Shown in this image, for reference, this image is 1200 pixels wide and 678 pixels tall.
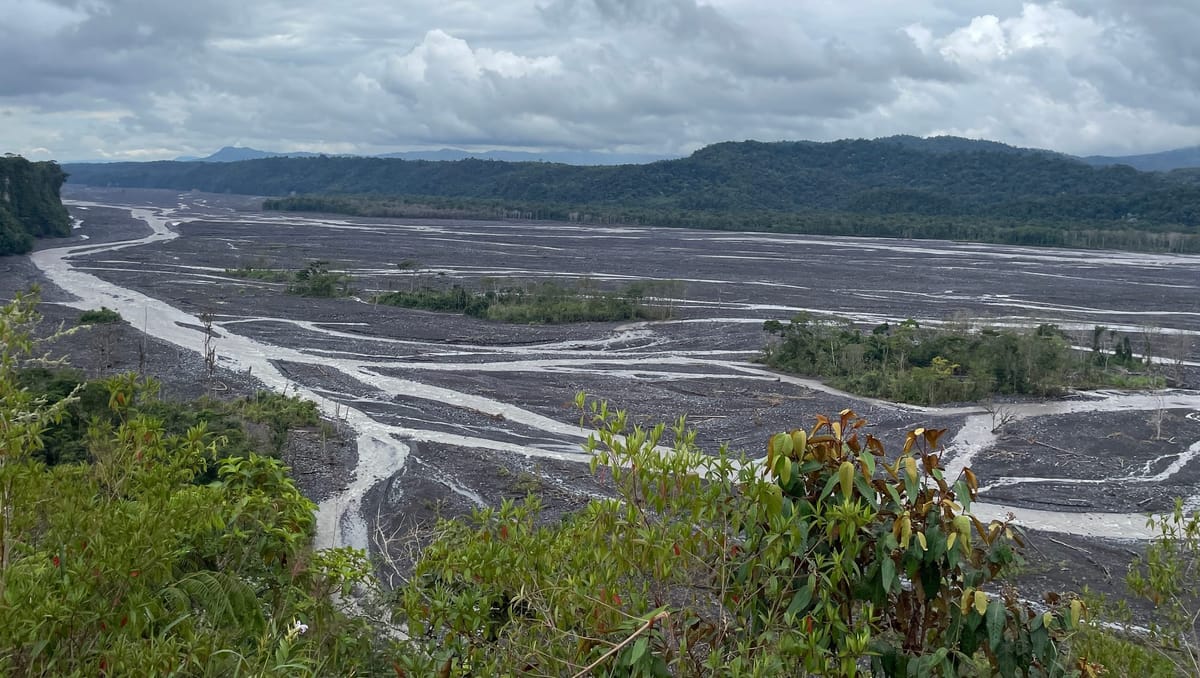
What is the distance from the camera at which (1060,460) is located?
16.5m

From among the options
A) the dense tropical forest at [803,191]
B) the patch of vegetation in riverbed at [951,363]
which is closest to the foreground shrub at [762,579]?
the patch of vegetation in riverbed at [951,363]

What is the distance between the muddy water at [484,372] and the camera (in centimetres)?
1430

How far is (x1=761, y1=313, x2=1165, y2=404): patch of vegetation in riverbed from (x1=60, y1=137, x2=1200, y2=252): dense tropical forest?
49.4m

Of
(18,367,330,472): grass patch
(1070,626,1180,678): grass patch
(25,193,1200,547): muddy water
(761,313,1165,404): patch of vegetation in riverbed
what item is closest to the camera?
(1070,626,1180,678): grass patch

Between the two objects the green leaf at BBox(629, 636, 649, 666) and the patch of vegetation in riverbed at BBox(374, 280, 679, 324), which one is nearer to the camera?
the green leaf at BBox(629, 636, 649, 666)

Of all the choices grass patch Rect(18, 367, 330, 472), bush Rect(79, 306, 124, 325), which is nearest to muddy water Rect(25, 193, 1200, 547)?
bush Rect(79, 306, 124, 325)

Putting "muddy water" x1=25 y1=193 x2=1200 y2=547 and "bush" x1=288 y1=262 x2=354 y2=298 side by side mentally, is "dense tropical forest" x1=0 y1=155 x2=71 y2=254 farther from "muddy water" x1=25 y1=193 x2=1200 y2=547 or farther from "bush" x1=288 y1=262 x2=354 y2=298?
"bush" x1=288 y1=262 x2=354 y2=298

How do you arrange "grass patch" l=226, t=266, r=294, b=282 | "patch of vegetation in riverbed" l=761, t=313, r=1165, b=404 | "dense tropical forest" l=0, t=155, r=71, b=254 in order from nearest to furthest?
"patch of vegetation in riverbed" l=761, t=313, r=1165, b=404
"grass patch" l=226, t=266, r=294, b=282
"dense tropical forest" l=0, t=155, r=71, b=254

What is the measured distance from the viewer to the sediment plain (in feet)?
46.9

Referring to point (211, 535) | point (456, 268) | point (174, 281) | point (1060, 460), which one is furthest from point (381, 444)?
point (456, 268)

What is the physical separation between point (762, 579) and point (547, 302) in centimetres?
2788

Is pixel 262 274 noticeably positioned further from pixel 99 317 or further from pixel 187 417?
pixel 187 417

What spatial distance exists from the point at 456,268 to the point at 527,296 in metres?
14.0

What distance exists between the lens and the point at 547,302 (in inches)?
1223
